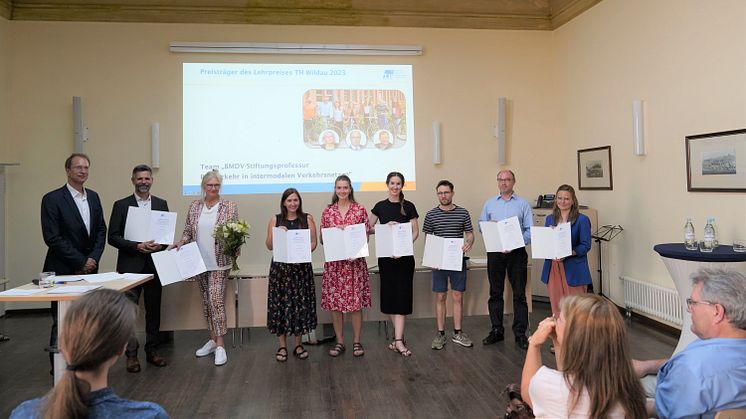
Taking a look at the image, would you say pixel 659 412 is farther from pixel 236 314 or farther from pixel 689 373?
pixel 236 314

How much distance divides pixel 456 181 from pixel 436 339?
2.57 meters

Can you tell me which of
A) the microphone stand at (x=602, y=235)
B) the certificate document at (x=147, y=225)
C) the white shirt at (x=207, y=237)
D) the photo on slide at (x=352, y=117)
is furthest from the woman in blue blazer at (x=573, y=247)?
the certificate document at (x=147, y=225)

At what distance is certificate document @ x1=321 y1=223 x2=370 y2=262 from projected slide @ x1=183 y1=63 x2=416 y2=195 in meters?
2.08

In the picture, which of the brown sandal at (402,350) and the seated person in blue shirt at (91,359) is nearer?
the seated person in blue shirt at (91,359)

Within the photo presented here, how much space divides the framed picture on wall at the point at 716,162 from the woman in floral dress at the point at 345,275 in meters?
3.00

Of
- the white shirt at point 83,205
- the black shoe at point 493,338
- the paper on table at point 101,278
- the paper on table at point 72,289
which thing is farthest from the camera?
the black shoe at point 493,338

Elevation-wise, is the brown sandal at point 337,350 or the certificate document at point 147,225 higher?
the certificate document at point 147,225

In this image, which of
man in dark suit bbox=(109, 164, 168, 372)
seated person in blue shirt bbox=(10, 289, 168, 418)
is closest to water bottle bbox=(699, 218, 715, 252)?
seated person in blue shirt bbox=(10, 289, 168, 418)

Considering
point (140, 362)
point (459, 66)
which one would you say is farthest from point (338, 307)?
point (459, 66)

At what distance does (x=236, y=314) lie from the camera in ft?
14.5

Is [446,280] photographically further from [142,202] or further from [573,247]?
[142,202]

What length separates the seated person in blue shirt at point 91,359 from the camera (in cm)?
108

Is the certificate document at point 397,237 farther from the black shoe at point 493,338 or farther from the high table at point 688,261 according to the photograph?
the high table at point 688,261

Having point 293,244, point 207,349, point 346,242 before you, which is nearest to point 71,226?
point 207,349
